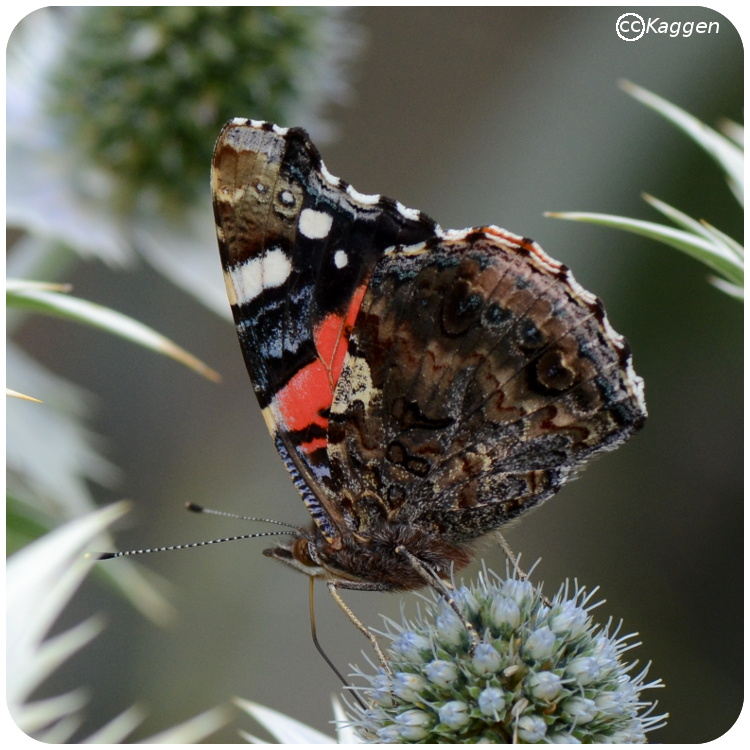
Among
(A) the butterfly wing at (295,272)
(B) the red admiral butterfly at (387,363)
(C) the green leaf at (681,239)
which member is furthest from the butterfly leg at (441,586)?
(C) the green leaf at (681,239)

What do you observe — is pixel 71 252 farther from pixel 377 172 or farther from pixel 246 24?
pixel 377 172

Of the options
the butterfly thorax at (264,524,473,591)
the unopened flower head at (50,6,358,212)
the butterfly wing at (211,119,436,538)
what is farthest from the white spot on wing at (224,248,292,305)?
the unopened flower head at (50,6,358,212)

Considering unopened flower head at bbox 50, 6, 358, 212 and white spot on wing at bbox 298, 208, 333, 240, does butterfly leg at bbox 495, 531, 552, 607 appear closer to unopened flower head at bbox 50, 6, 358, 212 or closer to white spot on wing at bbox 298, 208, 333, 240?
white spot on wing at bbox 298, 208, 333, 240

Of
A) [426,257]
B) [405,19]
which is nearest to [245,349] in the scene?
[426,257]

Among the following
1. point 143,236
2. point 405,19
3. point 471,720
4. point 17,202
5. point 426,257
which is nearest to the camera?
point 471,720

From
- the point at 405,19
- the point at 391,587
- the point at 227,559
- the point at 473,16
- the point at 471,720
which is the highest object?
the point at 405,19

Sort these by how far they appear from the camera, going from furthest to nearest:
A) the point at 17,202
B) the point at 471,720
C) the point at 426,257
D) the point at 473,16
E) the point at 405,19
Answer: the point at 405,19, the point at 473,16, the point at 17,202, the point at 426,257, the point at 471,720
